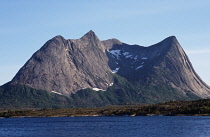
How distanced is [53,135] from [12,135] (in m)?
19.4

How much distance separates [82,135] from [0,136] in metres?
35.4

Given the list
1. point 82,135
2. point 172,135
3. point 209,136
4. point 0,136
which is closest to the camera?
point 209,136

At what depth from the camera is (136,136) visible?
434 ft

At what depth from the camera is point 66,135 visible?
144500 millimetres

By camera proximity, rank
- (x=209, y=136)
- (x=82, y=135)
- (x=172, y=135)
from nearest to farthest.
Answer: (x=209, y=136)
(x=172, y=135)
(x=82, y=135)

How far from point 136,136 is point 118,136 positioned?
6.47 m

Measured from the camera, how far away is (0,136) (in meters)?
152

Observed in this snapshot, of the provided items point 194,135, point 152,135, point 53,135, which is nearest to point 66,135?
point 53,135

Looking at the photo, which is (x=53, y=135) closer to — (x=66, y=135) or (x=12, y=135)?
(x=66, y=135)

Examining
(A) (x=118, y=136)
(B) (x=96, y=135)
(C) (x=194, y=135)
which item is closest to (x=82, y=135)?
(B) (x=96, y=135)

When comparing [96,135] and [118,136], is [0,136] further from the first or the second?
[118,136]

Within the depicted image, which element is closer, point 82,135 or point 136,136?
point 136,136

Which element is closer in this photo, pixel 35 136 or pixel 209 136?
pixel 209 136

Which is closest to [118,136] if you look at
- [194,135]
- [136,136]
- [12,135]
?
[136,136]
